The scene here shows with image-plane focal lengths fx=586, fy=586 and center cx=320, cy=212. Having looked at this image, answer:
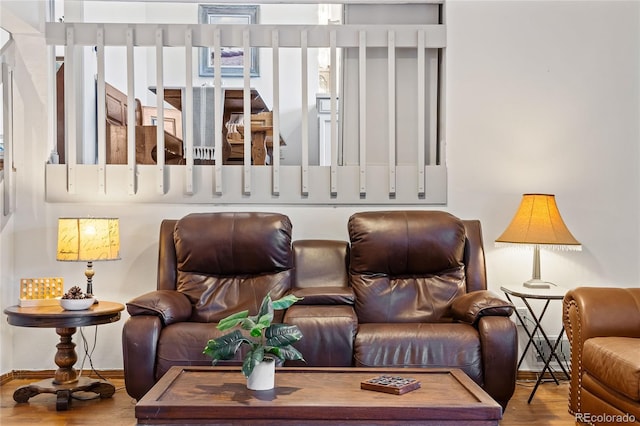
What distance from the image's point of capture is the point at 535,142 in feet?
12.5

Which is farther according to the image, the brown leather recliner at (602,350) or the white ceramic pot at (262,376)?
the brown leather recliner at (602,350)

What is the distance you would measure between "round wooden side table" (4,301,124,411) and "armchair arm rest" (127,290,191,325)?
1.08 feet

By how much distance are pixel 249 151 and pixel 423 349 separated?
1.76 metres

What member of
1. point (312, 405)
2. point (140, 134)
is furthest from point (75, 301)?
point (312, 405)

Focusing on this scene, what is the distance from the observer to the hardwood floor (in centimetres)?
287

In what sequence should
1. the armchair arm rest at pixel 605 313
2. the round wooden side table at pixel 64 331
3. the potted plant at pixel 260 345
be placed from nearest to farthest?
1. the potted plant at pixel 260 345
2. the armchair arm rest at pixel 605 313
3. the round wooden side table at pixel 64 331

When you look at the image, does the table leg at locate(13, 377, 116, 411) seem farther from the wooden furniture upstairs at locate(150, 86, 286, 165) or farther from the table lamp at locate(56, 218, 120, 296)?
the wooden furniture upstairs at locate(150, 86, 286, 165)

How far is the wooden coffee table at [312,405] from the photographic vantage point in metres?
1.85

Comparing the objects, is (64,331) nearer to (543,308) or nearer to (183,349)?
(183,349)

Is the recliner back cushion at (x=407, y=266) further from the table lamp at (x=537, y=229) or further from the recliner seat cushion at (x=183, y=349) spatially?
the recliner seat cushion at (x=183, y=349)

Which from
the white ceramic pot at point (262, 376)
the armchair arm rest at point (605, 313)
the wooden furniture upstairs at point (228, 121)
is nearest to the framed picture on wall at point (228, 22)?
the wooden furniture upstairs at point (228, 121)

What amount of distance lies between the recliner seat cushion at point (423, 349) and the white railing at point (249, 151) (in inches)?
48.3

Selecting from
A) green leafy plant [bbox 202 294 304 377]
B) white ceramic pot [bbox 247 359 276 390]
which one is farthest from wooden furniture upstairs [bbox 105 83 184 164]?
white ceramic pot [bbox 247 359 276 390]

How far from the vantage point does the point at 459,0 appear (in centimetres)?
384
